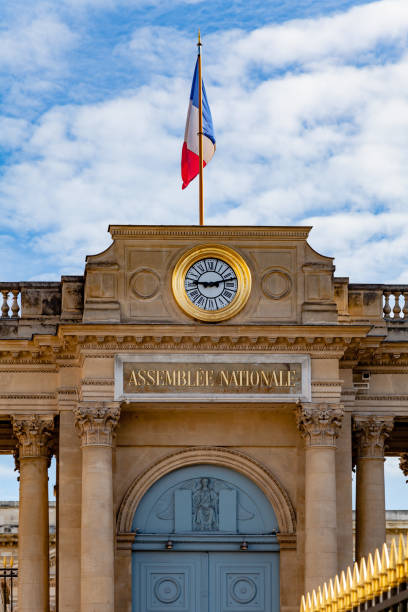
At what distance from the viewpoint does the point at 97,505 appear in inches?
1211

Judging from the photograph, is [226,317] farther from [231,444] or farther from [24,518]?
[24,518]

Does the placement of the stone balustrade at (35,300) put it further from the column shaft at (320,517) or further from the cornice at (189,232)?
the column shaft at (320,517)

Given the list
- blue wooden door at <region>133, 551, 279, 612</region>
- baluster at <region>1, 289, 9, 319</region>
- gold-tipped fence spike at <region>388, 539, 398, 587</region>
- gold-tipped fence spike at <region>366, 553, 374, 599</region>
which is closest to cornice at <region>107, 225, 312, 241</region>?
baluster at <region>1, 289, 9, 319</region>

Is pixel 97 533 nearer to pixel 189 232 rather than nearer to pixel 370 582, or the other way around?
pixel 189 232

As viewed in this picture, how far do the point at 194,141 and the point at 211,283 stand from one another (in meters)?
5.71

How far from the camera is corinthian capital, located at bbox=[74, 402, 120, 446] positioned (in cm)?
3128

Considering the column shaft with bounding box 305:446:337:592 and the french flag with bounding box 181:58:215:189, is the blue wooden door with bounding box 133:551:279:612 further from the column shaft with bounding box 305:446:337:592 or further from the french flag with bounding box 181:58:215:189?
the french flag with bounding box 181:58:215:189

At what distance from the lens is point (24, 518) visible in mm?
32906

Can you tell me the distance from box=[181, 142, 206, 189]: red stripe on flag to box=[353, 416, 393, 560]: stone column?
7.76 meters

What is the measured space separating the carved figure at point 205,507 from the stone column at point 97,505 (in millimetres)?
2324

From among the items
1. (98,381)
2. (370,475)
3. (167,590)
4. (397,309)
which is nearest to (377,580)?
(98,381)

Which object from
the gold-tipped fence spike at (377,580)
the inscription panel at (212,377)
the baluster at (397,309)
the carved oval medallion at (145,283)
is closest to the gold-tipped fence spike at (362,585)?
the gold-tipped fence spike at (377,580)

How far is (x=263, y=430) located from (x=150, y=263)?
4835 mm

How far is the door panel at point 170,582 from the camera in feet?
105
